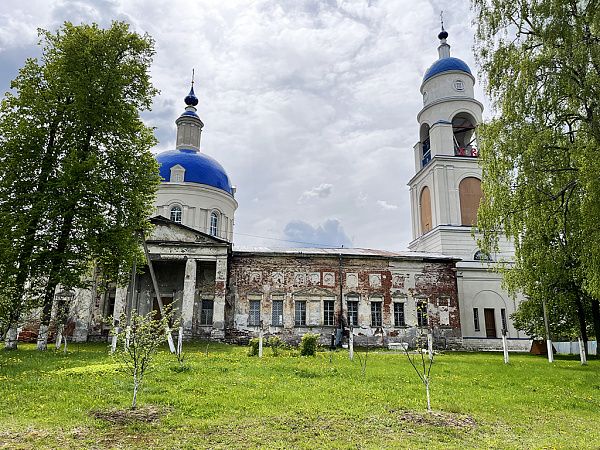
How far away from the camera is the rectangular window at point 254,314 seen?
1026 inches

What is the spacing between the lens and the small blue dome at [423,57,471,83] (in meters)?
34.7

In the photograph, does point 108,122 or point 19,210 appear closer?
point 19,210

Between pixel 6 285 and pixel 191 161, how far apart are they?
22.2 metres

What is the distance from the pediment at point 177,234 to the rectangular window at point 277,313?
16.2 feet

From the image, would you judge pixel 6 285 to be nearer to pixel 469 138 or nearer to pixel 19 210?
pixel 19 210

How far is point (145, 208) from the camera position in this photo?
19750 millimetres

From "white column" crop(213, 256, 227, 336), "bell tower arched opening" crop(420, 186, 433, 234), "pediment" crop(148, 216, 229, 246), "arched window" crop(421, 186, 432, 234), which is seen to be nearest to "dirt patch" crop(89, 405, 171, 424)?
"white column" crop(213, 256, 227, 336)

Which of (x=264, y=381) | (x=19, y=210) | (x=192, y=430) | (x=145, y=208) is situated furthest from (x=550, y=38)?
(x=19, y=210)

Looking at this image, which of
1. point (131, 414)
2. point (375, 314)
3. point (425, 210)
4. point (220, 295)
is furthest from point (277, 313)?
point (131, 414)

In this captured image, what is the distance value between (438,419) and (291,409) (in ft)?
8.51

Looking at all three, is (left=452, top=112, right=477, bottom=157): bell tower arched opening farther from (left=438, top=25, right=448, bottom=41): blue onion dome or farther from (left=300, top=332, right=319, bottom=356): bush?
(left=300, top=332, right=319, bottom=356): bush

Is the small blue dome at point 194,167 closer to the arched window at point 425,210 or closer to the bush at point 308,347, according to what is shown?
the arched window at point 425,210

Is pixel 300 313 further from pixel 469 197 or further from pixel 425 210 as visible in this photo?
pixel 469 197

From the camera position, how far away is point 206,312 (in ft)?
86.7
